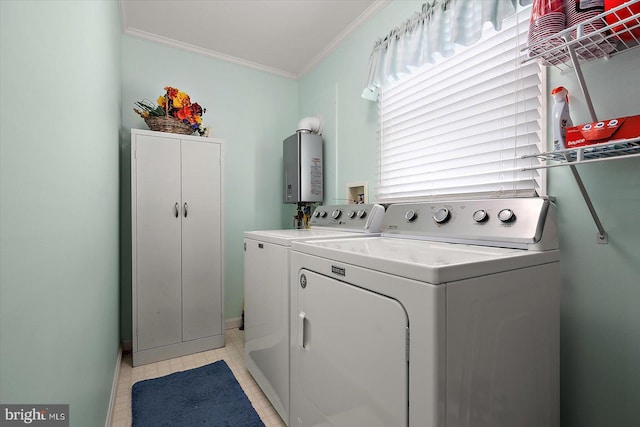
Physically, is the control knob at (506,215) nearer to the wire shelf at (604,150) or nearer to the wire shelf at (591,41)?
the wire shelf at (604,150)

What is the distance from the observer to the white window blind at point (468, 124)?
1372 millimetres

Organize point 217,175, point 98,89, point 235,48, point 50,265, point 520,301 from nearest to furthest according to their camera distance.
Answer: point 50,265, point 520,301, point 98,89, point 217,175, point 235,48

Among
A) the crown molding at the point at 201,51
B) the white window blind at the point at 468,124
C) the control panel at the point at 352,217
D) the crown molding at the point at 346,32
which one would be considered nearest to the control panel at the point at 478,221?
the control panel at the point at 352,217

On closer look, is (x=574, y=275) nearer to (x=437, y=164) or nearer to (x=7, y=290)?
(x=437, y=164)

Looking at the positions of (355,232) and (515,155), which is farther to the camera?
(355,232)

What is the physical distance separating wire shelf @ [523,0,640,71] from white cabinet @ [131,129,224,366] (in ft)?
7.48

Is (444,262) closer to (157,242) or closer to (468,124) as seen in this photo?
(468,124)

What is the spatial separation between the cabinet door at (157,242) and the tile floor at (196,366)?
0.56 feet

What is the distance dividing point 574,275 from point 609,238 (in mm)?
194

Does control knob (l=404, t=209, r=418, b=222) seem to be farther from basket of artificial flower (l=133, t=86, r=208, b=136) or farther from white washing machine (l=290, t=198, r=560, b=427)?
basket of artificial flower (l=133, t=86, r=208, b=136)

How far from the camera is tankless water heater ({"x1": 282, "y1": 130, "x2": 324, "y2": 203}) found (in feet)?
9.03

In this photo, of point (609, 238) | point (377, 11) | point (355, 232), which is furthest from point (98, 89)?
point (609, 238)

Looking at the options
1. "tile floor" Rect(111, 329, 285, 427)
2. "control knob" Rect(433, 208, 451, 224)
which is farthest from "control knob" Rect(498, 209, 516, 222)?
"tile floor" Rect(111, 329, 285, 427)

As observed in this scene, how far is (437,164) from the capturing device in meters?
1.81
